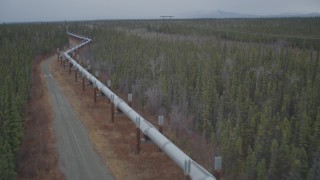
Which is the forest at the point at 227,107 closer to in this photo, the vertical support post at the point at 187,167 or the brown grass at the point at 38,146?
the brown grass at the point at 38,146

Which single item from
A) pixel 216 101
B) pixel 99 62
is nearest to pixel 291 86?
pixel 216 101

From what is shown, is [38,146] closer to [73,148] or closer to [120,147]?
[73,148]

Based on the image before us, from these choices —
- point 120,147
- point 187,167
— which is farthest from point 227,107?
point 187,167

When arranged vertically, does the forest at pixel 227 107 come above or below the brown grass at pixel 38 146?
above

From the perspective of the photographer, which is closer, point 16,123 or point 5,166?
point 5,166

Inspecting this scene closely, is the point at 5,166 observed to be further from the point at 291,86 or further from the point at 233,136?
the point at 291,86

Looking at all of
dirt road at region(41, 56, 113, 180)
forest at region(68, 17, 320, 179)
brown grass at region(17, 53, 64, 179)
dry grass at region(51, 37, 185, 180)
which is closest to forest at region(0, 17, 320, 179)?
forest at region(68, 17, 320, 179)

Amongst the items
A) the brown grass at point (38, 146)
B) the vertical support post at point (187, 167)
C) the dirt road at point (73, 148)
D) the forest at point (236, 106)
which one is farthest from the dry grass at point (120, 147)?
the vertical support post at point (187, 167)
